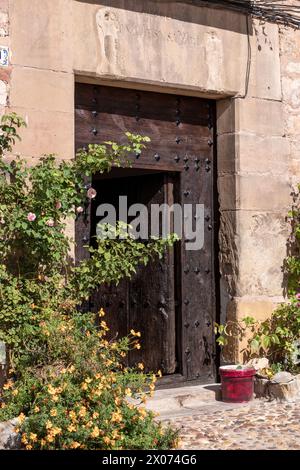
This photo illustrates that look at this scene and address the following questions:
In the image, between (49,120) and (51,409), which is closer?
(51,409)

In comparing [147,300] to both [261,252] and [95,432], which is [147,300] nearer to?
[261,252]

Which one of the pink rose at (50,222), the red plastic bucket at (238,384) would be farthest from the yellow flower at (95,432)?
the red plastic bucket at (238,384)

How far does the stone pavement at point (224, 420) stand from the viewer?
4.66 m

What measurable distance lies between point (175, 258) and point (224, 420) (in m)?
1.52

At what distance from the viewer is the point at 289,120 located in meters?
6.71

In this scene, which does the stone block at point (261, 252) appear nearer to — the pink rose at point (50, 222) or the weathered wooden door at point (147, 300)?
the weathered wooden door at point (147, 300)

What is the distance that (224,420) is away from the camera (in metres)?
5.31

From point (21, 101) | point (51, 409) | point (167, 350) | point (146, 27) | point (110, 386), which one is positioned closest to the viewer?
point (51, 409)

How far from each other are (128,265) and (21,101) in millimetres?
1251

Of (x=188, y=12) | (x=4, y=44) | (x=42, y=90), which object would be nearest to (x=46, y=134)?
(x=42, y=90)

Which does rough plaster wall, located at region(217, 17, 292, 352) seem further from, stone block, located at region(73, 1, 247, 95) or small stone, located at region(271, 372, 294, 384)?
small stone, located at region(271, 372, 294, 384)

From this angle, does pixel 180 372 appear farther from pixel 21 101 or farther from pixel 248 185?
pixel 21 101

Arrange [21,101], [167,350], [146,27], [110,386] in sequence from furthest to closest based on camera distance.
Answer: [167,350] → [146,27] → [21,101] → [110,386]

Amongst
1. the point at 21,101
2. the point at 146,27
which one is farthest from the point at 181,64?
the point at 21,101
